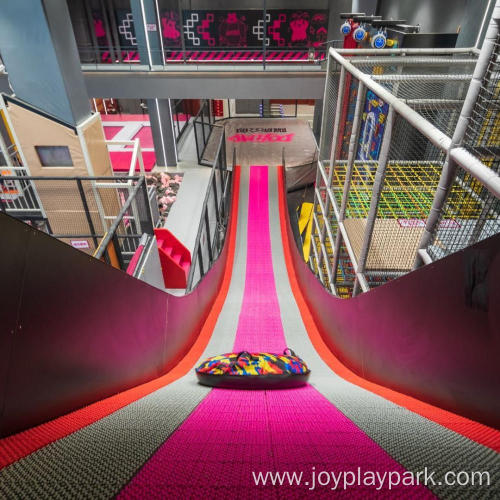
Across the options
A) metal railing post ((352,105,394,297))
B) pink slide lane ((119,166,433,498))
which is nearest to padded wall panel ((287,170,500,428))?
pink slide lane ((119,166,433,498))

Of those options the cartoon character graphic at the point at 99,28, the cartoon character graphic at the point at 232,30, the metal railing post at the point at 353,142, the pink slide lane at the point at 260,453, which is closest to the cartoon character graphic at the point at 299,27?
the cartoon character graphic at the point at 232,30

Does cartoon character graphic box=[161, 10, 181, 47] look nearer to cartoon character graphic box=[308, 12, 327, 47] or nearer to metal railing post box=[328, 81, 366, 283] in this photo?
cartoon character graphic box=[308, 12, 327, 47]

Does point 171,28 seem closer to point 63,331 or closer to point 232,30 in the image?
point 232,30

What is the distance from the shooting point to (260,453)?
90 cm

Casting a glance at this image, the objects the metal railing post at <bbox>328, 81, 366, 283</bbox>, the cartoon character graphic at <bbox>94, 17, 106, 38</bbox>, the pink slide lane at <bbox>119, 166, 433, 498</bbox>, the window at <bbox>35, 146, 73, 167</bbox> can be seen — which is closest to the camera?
the pink slide lane at <bbox>119, 166, 433, 498</bbox>

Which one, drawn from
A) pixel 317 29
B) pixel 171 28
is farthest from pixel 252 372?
pixel 317 29

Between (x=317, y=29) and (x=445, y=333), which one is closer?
(x=445, y=333)

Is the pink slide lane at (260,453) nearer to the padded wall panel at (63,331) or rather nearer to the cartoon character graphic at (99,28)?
the padded wall panel at (63,331)

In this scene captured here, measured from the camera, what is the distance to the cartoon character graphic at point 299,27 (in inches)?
498

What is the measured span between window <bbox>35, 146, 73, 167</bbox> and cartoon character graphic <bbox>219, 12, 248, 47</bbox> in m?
9.29

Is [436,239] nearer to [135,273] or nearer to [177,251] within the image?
[135,273]

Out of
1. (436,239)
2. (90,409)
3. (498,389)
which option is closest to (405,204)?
(436,239)

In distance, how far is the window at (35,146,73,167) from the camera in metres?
5.77

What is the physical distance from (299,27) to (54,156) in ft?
36.2
